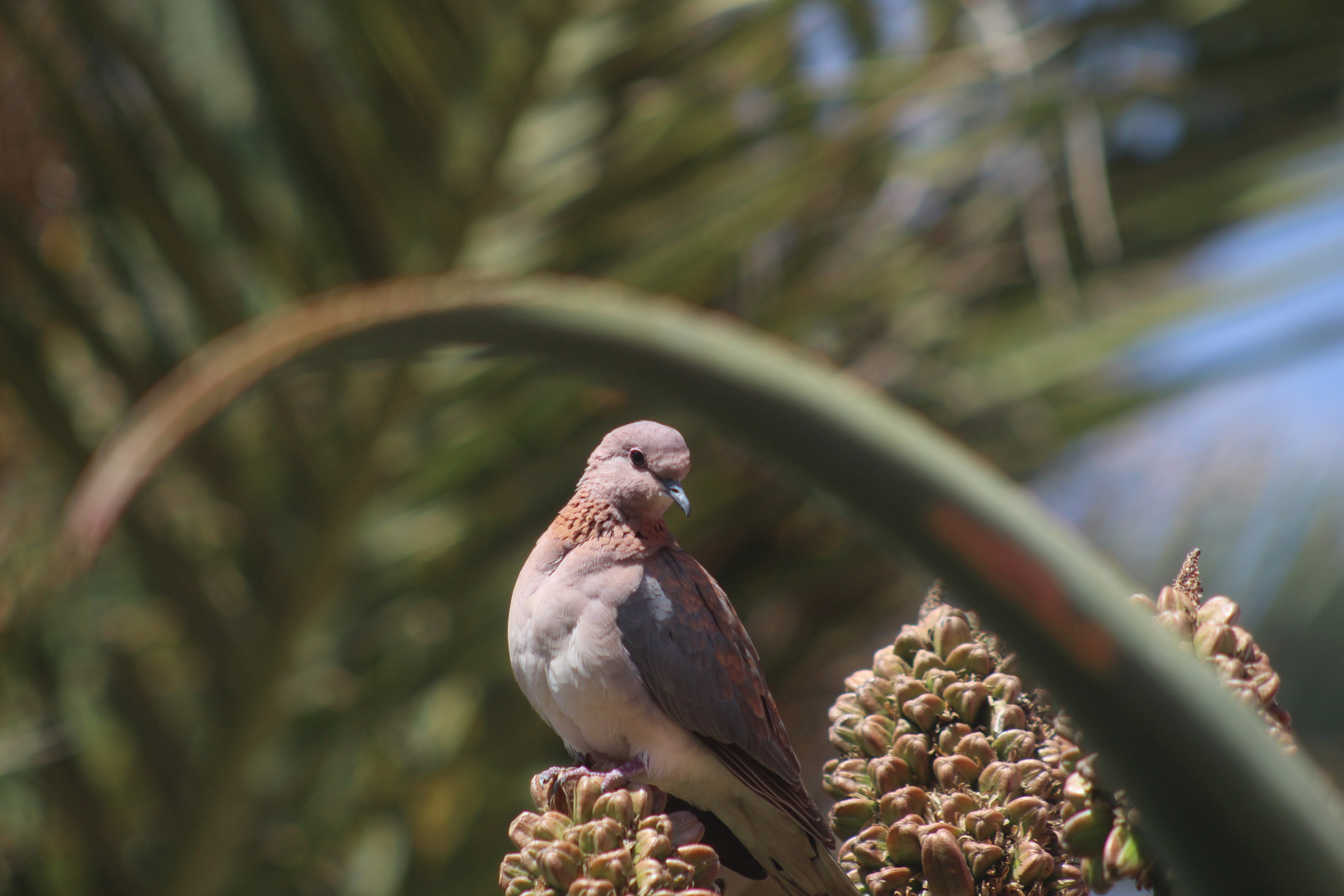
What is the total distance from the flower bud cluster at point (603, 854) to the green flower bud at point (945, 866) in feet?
0.32

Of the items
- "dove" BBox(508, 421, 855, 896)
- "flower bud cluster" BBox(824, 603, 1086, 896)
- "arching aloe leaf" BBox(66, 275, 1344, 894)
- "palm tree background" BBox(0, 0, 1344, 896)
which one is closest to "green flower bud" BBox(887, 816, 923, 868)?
"flower bud cluster" BBox(824, 603, 1086, 896)

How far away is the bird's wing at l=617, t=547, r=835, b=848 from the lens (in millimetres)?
861

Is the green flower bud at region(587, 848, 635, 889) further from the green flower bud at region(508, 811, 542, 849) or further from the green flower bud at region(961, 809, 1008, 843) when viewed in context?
the green flower bud at region(961, 809, 1008, 843)

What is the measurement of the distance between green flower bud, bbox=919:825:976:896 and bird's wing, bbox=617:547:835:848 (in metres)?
0.38

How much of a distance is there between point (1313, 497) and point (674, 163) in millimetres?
978

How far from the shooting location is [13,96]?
2002 mm

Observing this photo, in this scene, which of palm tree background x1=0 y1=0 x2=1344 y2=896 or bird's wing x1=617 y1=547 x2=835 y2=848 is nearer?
bird's wing x1=617 y1=547 x2=835 y2=848

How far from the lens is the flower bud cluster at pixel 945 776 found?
483 mm

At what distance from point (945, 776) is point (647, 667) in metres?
0.43

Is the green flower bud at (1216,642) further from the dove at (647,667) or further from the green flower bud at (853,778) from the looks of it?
the dove at (647,667)

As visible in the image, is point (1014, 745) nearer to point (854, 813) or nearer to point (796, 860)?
point (854, 813)

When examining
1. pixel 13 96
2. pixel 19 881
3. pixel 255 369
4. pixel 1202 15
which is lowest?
pixel 255 369

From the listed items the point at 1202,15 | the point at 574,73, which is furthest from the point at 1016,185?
the point at 574,73

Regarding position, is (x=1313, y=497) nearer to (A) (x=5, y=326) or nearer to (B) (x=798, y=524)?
(B) (x=798, y=524)
